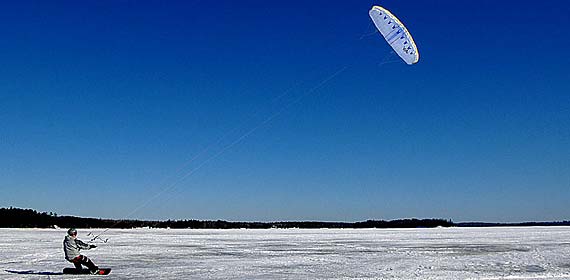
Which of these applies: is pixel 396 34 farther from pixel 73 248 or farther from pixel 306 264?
pixel 73 248

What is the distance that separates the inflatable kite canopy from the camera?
13.6m

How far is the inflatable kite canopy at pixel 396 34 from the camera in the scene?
13641mm

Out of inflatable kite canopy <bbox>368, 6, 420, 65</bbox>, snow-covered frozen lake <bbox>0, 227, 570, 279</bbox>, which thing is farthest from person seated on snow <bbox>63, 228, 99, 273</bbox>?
inflatable kite canopy <bbox>368, 6, 420, 65</bbox>

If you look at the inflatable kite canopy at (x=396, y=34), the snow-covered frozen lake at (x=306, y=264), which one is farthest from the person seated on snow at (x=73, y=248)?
the inflatable kite canopy at (x=396, y=34)

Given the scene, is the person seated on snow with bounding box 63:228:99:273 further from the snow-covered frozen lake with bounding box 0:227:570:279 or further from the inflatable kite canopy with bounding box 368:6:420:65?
the inflatable kite canopy with bounding box 368:6:420:65

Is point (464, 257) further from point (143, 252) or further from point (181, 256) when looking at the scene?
point (143, 252)

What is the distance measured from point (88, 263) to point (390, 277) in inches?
224

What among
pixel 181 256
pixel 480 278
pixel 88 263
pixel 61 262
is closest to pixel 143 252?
pixel 181 256

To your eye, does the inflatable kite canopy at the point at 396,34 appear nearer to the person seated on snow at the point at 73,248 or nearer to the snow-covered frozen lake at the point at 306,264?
the snow-covered frozen lake at the point at 306,264

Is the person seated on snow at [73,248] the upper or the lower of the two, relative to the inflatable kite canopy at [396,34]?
lower

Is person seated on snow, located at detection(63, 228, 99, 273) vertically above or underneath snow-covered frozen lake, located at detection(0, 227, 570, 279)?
above

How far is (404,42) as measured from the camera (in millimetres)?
13711

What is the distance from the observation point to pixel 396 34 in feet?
45.3

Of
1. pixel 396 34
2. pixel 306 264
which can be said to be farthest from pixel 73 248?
pixel 396 34
